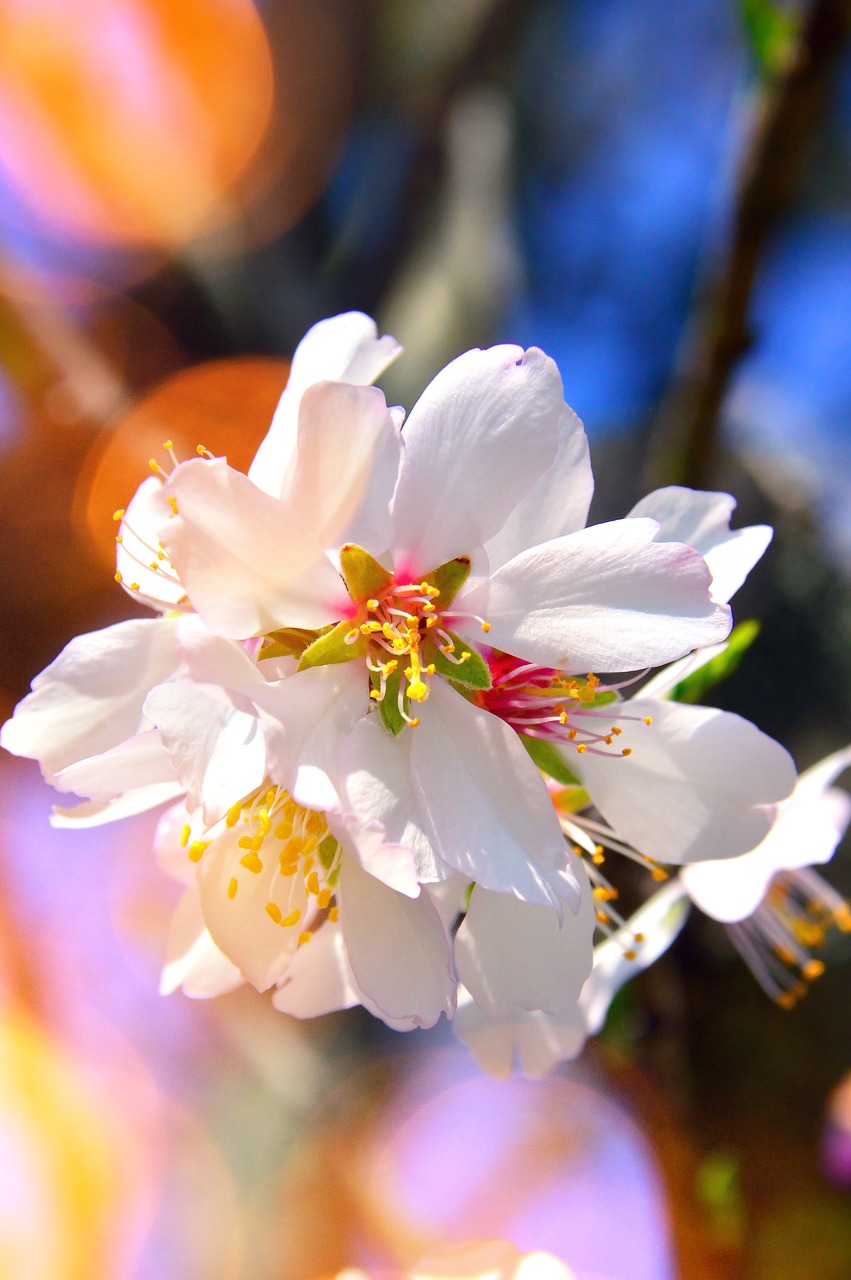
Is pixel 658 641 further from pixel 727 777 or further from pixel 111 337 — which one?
pixel 111 337

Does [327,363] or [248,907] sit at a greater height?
[327,363]

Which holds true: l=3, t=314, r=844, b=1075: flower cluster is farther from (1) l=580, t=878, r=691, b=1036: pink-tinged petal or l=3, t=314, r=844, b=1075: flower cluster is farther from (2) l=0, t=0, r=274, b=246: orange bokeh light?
(2) l=0, t=0, r=274, b=246: orange bokeh light

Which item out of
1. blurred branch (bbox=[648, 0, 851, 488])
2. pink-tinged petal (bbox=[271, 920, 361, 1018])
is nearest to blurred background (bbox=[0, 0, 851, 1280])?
blurred branch (bbox=[648, 0, 851, 488])

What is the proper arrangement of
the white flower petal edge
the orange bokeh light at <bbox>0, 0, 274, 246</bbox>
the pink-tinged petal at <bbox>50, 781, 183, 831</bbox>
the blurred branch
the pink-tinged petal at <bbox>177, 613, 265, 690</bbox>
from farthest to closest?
the orange bokeh light at <bbox>0, 0, 274, 246</bbox>, the blurred branch, the white flower petal edge, the pink-tinged petal at <bbox>50, 781, 183, 831</bbox>, the pink-tinged petal at <bbox>177, 613, 265, 690</bbox>

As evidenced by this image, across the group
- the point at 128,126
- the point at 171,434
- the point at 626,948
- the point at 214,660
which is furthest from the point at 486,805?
the point at 128,126

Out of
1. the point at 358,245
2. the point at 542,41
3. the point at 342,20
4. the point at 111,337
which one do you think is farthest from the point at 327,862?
the point at 542,41

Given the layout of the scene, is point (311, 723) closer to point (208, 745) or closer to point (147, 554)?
point (208, 745)
